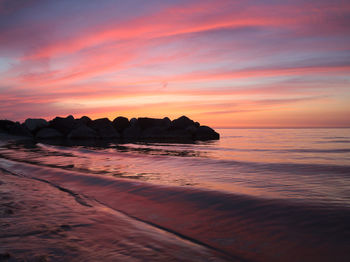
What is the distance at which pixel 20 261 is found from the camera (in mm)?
2520

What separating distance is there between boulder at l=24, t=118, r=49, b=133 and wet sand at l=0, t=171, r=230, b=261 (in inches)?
1926

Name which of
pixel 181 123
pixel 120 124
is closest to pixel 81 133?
pixel 120 124

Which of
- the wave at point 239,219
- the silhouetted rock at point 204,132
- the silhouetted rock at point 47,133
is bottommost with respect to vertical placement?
Result: the wave at point 239,219

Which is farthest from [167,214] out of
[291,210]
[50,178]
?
[50,178]

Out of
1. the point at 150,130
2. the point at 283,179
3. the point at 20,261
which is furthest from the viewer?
the point at 150,130

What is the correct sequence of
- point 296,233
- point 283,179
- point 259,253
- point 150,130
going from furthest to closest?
point 150,130 → point 283,179 → point 296,233 → point 259,253

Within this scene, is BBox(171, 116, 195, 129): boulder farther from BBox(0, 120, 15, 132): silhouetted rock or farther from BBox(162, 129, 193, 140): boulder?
BBox(0, 120, 15, 132): silhouetted rock

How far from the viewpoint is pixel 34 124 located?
48.2m

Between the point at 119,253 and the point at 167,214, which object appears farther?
the point at 167,214

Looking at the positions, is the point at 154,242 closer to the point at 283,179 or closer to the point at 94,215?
the point at 94,215

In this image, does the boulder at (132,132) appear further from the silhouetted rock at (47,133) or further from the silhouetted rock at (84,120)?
the silhouetted rock at (47,133)

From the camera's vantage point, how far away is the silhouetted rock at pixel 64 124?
47.4m

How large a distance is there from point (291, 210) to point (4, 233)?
465 cm

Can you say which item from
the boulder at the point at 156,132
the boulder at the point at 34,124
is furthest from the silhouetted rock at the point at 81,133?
the boulder at the point at 34,124
